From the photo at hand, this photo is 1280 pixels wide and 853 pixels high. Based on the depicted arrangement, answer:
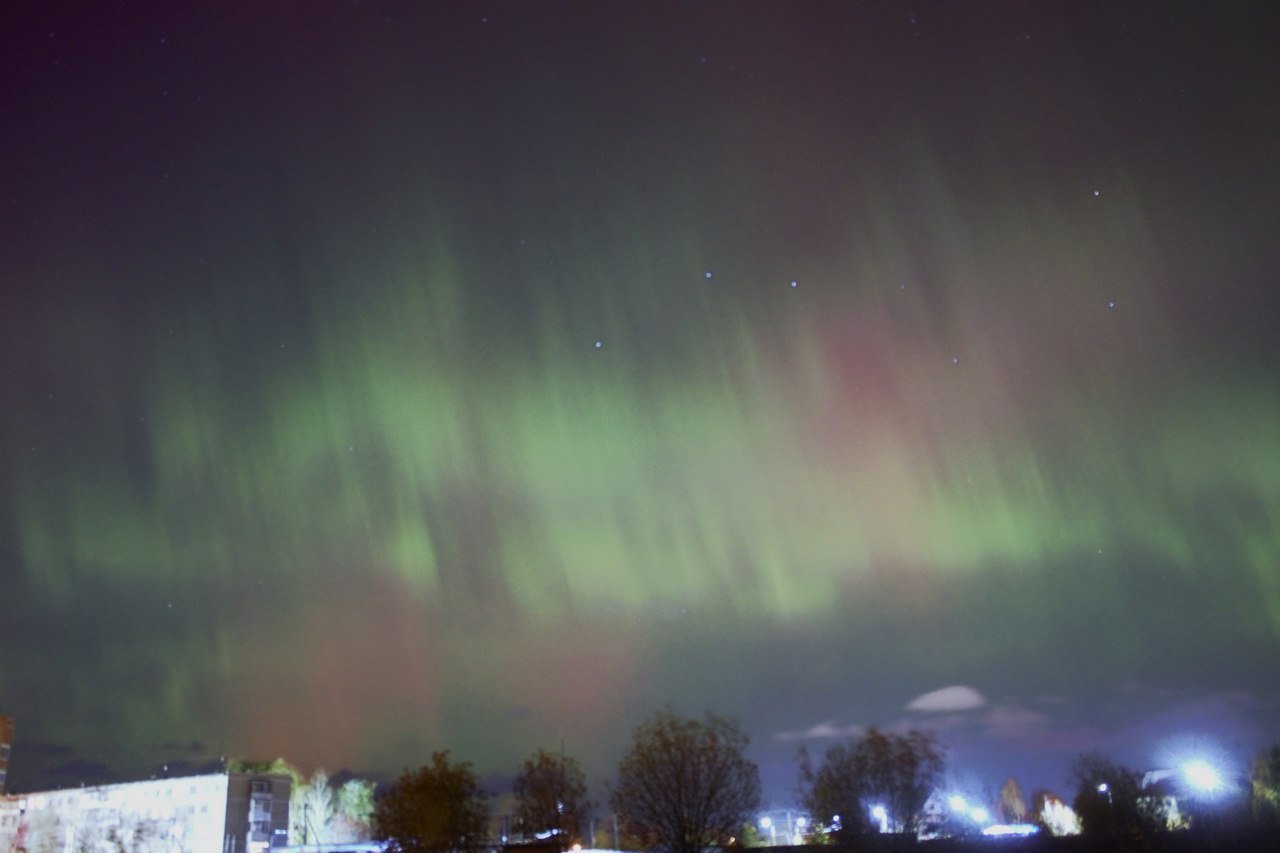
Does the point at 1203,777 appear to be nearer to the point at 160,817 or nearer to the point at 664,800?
the point at 664,800

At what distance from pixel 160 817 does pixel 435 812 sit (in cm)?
6816

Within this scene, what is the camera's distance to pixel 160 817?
121188mm

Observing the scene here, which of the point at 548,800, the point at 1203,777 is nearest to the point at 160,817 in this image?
the point at 548,800

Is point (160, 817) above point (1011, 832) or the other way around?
above

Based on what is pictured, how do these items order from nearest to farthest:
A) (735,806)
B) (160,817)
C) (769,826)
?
(735,806) → (160,817) → (769,826)

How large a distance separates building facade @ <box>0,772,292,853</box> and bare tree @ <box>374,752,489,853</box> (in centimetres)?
5781

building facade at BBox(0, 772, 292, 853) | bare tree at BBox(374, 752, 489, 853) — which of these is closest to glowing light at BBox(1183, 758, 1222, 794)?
bare tree at BBox(374, 752, 489, 853)

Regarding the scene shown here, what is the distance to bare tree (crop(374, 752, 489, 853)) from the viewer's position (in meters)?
70.3

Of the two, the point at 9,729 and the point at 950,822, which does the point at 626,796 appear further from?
the point at 9,729

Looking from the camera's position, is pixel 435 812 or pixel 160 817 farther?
pixel 160 817

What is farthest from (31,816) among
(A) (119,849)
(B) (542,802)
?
(B) (542,802)

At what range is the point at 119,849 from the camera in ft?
381

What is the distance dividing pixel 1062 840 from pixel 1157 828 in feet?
15.1

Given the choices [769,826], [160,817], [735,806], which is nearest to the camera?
[735,806]
